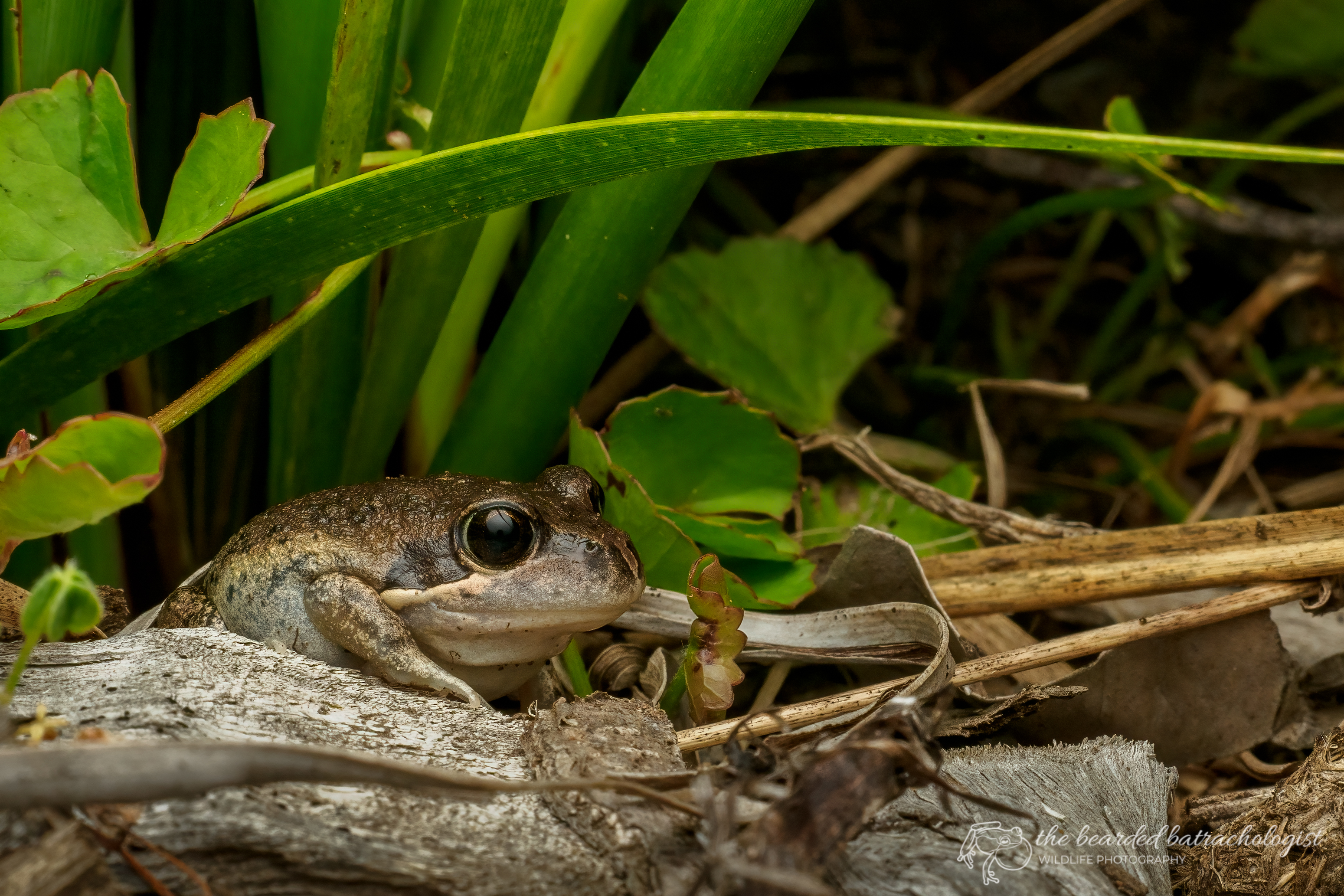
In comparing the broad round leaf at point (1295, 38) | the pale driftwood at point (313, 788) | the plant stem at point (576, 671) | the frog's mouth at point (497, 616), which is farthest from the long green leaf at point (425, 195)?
the broad round leaf at point (1295, 38)

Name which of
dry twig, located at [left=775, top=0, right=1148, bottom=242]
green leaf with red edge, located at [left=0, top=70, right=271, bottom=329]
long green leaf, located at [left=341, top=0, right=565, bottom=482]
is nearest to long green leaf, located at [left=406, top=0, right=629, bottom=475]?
long green leaf, located at [left=341, top=0, right=565, bottom=482]

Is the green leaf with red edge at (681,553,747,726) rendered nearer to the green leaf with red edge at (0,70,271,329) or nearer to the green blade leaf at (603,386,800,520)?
the green blade leaf at (603,386,800,520)

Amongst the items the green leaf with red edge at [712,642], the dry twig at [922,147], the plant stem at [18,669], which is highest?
the dry twig at [922,147]

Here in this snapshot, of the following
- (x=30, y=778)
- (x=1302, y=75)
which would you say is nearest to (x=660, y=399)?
(x=30, y=778)

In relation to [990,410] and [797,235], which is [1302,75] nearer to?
[990,410]

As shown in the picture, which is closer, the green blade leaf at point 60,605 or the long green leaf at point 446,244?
the green blade leaf at point 60,605

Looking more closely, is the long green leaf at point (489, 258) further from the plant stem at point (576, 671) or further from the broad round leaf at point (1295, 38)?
the broad round leaf at point (1295, 38)

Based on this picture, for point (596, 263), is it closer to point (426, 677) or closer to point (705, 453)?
point (705, 453)
